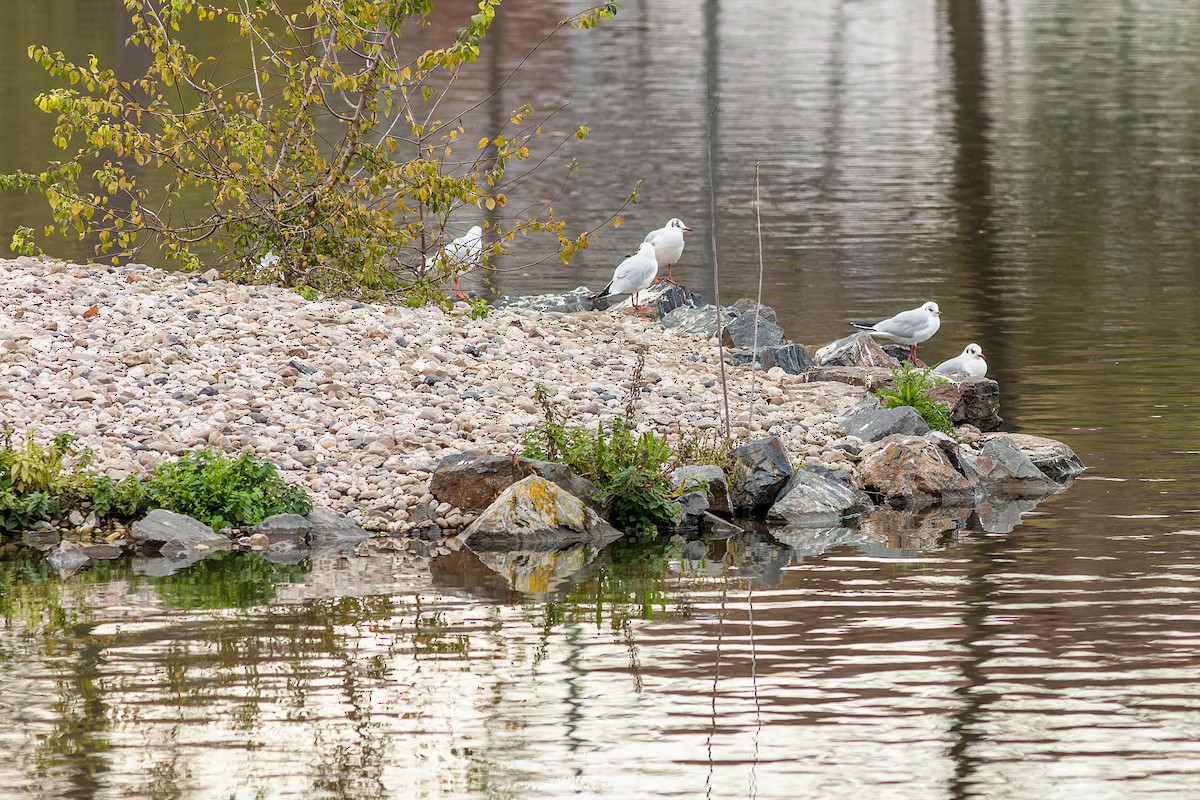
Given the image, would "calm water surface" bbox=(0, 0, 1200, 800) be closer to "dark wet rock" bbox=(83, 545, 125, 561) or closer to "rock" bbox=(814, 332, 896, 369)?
"dark wet rock" bbox=(83, 545, 125, 561)

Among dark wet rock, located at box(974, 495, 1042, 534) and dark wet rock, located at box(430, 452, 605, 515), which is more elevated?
dark wet rock, located at box(430, 452, 605, 515)

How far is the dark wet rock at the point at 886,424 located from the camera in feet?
52.6

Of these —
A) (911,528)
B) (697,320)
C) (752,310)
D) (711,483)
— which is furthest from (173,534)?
(752,310)

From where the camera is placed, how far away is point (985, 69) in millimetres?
61812

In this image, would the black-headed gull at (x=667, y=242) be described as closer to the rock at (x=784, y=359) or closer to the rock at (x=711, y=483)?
the rock at (x=784, y=359)

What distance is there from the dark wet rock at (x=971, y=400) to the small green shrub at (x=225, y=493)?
6652mm

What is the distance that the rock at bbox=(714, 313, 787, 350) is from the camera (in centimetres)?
1994

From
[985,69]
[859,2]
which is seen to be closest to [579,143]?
[985,69]

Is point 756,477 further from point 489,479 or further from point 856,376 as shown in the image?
point 856,376

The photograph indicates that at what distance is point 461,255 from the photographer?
68.3 ft

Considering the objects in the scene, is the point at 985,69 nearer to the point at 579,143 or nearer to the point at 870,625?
the point at 579,143

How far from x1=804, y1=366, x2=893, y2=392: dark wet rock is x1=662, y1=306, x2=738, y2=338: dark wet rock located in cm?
186

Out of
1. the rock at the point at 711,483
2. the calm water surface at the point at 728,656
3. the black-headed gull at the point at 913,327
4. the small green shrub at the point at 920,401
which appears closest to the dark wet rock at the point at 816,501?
the rock at the point at 711,483

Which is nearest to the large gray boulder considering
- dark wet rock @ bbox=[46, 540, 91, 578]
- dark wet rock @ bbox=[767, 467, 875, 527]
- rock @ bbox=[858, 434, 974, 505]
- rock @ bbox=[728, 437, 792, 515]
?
dark wet rock @ bbox=[46, 540, 91, 578]
